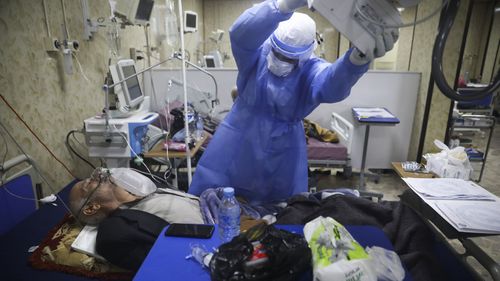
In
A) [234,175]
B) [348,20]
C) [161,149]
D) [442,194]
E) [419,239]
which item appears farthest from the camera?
[161,149]

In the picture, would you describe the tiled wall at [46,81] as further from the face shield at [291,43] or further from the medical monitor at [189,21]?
the face shield at [291,43]

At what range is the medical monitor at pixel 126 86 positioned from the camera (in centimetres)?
203

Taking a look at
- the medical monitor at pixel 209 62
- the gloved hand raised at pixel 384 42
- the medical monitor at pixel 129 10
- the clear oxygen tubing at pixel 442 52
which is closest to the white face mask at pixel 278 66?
the gloved hand raised at pixel 384 42

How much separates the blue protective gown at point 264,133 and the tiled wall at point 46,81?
1.09m

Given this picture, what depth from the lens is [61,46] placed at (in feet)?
6.84

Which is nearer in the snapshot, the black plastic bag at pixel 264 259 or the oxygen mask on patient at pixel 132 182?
the black plastic bag at pixel 264 259

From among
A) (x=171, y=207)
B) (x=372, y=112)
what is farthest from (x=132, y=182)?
(x=372, y=112)

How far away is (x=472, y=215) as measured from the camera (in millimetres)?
1150

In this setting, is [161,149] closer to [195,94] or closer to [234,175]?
[234,175]

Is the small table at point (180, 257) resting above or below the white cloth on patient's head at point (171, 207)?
above

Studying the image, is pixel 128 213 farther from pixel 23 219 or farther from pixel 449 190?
pixel 449 190

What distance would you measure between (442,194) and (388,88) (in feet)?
7.87

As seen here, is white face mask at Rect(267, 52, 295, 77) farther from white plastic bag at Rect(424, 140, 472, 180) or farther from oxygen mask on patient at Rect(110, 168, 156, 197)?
white plastic bag at Rect(424, 140, 472, 180)

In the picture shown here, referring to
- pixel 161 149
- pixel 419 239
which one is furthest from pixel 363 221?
pixel 161 149
